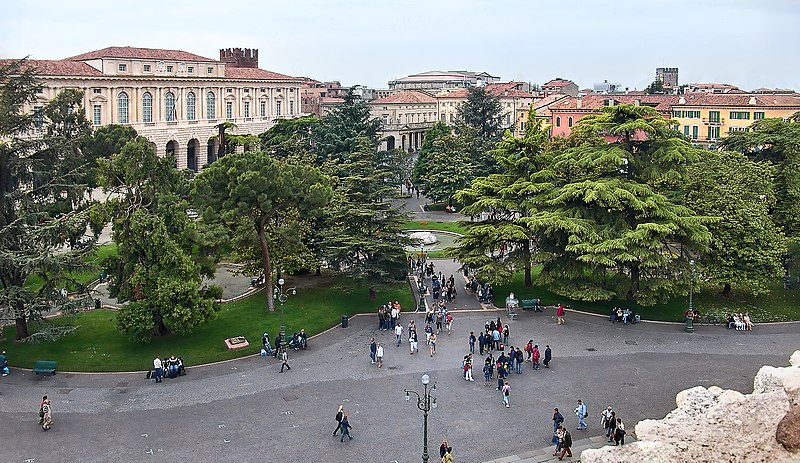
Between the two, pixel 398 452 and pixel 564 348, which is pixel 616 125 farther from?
pixel 398 452

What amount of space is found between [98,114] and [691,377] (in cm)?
6260

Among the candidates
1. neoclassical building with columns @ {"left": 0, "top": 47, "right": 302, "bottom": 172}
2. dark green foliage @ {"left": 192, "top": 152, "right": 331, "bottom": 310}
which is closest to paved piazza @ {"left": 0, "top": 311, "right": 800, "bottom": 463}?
dark green foliage @ {"left": 192, "top": 152, "right": 331, "bottom": 310}

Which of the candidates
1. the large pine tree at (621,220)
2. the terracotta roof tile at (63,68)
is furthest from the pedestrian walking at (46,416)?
the terracotta roof tile at (63,68)

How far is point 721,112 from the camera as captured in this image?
254 feet

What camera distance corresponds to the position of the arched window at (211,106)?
87.1 m

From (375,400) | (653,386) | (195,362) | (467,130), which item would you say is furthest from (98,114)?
(653,386)

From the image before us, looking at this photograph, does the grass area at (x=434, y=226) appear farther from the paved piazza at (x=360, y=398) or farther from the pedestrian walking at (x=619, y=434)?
the pedestrian walking at (x=619, y=434)

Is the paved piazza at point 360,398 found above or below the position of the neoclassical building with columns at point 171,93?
below

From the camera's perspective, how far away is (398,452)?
23.2 m

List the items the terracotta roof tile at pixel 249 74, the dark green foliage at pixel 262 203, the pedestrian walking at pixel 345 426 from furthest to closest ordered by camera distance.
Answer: the terracotta roof tile at pixel 249 74 → the dark green foliage at pixel 262 203 → the pedestrian walking at pixel 345 426

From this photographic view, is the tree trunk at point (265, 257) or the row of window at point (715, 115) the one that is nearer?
the tree trunk at point (265, 257)

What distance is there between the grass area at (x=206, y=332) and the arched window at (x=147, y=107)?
45560 millimetres

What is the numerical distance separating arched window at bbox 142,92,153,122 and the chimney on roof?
1231 inches

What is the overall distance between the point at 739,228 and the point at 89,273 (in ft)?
97.9
